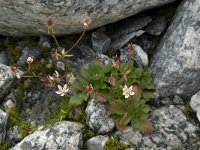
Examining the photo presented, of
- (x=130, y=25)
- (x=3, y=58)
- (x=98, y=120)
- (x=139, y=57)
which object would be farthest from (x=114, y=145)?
(x=3, y=58)

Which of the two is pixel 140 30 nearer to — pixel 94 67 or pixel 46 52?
pixel 94 67

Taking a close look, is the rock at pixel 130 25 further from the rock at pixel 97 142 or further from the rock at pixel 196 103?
the rock at pixel 97 142

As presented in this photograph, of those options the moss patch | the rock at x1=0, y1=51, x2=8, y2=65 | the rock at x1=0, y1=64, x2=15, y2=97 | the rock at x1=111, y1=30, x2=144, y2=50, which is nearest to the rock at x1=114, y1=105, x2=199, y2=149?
the moss patch

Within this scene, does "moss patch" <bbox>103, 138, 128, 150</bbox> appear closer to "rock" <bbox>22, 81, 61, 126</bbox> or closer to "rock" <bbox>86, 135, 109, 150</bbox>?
"rock" <bbox>86, 135, 109, 150</bbox>

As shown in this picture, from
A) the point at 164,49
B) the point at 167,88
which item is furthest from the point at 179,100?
the point at 164,49

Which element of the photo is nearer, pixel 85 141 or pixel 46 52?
pixel 85 141

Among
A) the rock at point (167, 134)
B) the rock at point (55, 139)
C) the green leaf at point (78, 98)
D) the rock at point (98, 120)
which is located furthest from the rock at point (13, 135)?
the rock at point (167, 134)

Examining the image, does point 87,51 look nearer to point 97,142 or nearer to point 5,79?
point 5,79
